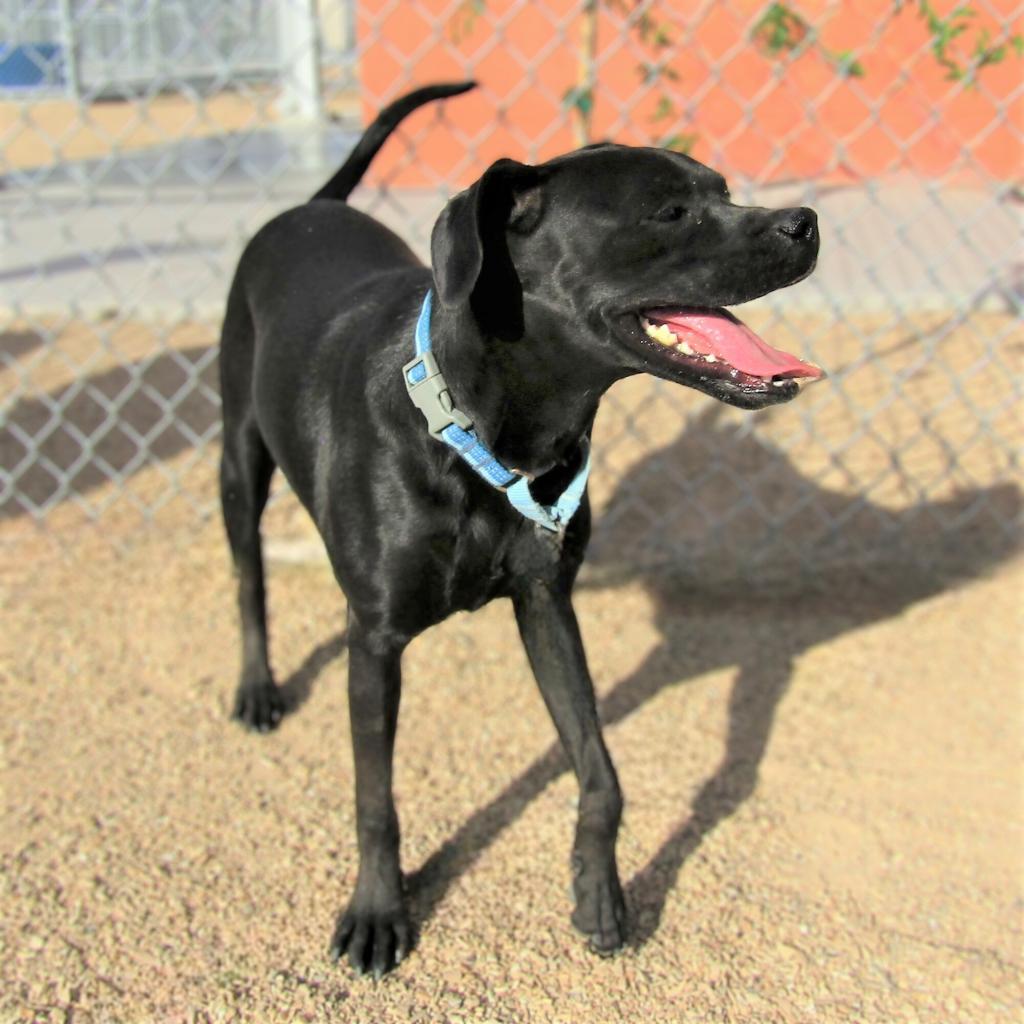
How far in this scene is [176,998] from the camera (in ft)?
7.31

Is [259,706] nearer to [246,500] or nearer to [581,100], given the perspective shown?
[246,500]

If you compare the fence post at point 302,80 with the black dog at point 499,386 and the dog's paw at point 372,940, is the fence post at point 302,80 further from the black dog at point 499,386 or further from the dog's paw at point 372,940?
the dog's paw at point 372,940

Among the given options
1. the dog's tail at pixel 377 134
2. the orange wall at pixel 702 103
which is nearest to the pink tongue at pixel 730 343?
the dog's tail at pixel 377 134

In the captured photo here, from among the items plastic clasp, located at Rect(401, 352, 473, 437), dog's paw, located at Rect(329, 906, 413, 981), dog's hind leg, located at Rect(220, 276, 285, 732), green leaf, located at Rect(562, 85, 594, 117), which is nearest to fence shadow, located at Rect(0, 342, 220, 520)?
dog's hind leg, located at Rect(220, 276, 285, 732)

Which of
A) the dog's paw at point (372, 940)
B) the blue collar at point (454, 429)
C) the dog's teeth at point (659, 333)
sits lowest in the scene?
the dog's paw at point (372, 940)

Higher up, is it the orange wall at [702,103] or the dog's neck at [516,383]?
the dog's neck at [516,383]

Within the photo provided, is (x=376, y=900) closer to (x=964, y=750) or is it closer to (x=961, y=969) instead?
(x=961, y=969)

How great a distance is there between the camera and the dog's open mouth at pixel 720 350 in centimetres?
194

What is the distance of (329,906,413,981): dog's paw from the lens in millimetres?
2293

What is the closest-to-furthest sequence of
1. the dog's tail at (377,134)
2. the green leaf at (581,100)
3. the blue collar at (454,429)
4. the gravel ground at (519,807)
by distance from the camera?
the blue collar at (454,429)
the gravel ground at (519,807)
the dog's tail at (377,134)
the green leaf at (581,100)

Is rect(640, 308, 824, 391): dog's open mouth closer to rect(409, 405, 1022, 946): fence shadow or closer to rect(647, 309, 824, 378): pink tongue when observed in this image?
rect(647, 309, 824, 378): pink tongue

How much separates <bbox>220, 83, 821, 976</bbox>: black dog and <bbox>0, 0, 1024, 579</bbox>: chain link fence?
1431mm

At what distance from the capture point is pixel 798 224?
6.36 feet

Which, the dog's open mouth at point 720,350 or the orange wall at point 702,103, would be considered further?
the orange wall at point 702,103
